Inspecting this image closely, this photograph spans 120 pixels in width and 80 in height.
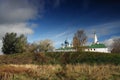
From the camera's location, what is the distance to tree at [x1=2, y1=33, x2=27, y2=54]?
72.7 m

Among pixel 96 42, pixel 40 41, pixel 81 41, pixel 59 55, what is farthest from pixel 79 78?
pixel 96 42

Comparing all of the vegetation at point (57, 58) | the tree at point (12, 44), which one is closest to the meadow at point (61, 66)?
the vegetation at point (57, 58)

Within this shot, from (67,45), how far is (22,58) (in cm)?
7881

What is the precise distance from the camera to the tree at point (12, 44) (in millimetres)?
72688

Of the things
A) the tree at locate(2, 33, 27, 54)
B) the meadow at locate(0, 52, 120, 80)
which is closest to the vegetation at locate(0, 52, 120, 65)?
the meadow at locate(0, 52, 120, 80)

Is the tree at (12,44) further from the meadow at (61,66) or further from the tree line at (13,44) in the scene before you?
the meadow at (61,66)

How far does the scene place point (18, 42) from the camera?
7406 centimetres

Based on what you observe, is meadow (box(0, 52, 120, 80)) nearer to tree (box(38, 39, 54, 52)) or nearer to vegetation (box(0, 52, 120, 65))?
vegetation (box(0, 52, 120, 65))

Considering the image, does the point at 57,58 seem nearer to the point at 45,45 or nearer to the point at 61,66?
the point at 61,66

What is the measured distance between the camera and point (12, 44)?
73812 millimetres

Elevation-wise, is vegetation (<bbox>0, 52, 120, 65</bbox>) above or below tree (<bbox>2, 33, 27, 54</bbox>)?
below

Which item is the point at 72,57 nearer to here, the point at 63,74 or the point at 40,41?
the point at 63,74

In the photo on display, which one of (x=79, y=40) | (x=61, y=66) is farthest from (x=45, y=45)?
(x=61, y=66)

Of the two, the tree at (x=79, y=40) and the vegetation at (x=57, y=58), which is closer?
the vegetation at (x=57, y=58)
